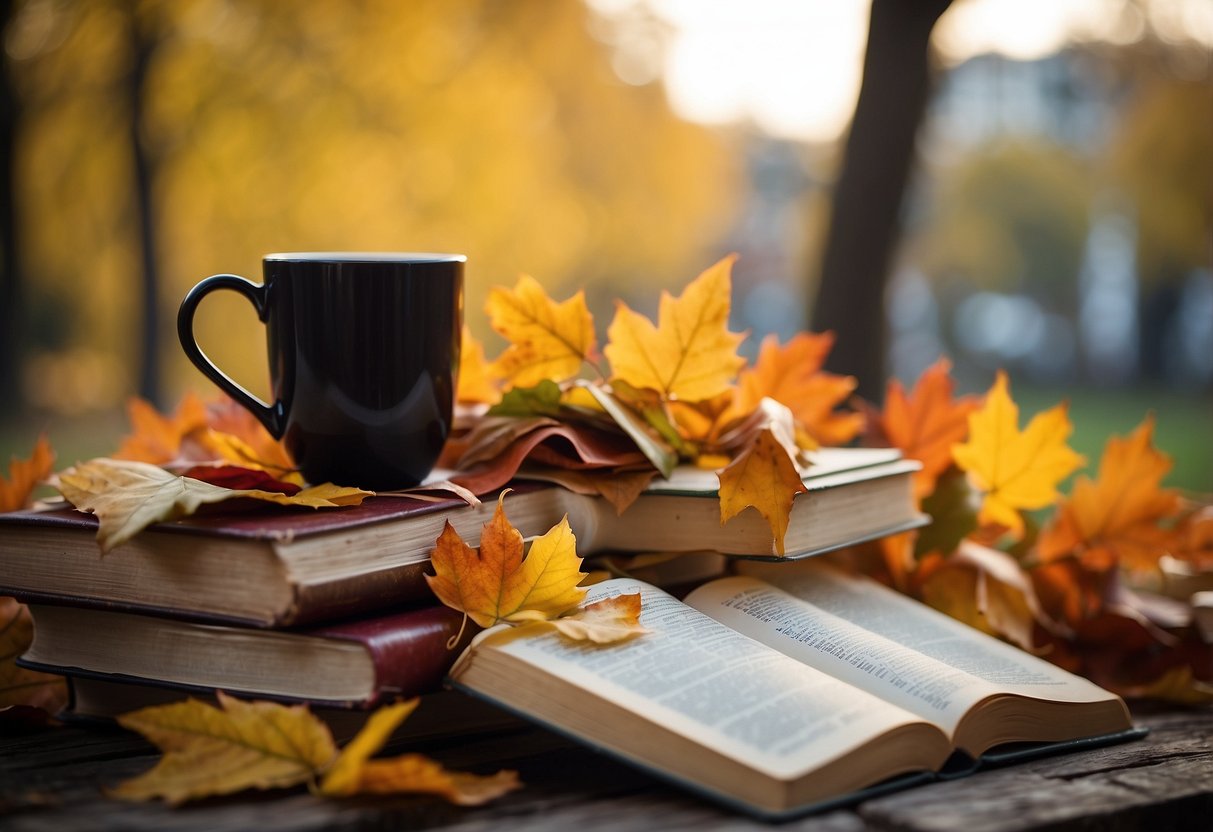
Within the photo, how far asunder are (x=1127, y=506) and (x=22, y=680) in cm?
101

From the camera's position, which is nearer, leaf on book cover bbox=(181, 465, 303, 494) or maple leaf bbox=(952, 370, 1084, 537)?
leaf on book cover bbox=(181, 465, 303, 494)

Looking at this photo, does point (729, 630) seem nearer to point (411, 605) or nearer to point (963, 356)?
point (411, 605)

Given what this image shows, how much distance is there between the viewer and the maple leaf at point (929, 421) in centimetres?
109

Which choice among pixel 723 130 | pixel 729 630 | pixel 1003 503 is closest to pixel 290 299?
pixel 729 630

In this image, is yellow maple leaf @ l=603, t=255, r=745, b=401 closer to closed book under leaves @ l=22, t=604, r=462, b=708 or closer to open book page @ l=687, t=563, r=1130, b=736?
open book page @ l=687, t=563, r=1130, b=736

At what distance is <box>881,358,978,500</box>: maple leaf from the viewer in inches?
43.1

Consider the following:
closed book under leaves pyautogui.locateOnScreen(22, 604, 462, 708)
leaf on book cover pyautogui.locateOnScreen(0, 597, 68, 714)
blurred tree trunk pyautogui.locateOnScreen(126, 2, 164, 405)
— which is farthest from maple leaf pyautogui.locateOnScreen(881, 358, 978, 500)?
blurred tree trunk pyautogui.locateOnScreen(126, 2, 164, 405)

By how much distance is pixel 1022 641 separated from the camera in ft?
3.24

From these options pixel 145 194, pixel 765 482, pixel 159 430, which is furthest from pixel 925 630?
pixel 145 194

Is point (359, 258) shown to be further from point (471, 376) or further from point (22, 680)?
point (22, 680)

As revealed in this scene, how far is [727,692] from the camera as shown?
69 cm

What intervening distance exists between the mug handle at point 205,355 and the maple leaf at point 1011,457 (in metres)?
0.64

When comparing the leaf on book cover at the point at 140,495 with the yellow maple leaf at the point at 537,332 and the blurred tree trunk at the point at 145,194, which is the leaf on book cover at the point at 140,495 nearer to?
the yellow maple leaf at the point at 537,332

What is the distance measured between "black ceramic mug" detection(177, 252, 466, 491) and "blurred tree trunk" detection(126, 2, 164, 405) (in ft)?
18.1
